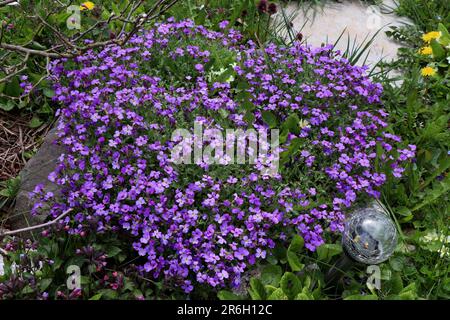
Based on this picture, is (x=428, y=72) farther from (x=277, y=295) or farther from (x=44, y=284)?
(x=44, y=284)

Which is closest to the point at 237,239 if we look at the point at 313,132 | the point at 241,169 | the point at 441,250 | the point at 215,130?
the point at 241,169

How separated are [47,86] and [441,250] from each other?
2.55 metres

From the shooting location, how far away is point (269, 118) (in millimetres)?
3461

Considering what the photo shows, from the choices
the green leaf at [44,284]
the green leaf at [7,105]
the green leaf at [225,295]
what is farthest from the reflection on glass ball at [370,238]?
the green leaf at [7,105]

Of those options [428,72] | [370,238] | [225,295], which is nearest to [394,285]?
[370,238]

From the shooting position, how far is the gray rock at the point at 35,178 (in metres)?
3.12

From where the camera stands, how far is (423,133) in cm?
373

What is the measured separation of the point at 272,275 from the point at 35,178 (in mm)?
1416

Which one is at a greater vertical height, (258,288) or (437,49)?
(437,49)

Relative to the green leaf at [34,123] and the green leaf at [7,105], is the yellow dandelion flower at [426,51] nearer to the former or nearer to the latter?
the green leaf at [34,123]

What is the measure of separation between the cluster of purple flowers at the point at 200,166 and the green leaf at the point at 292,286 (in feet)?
0.53
